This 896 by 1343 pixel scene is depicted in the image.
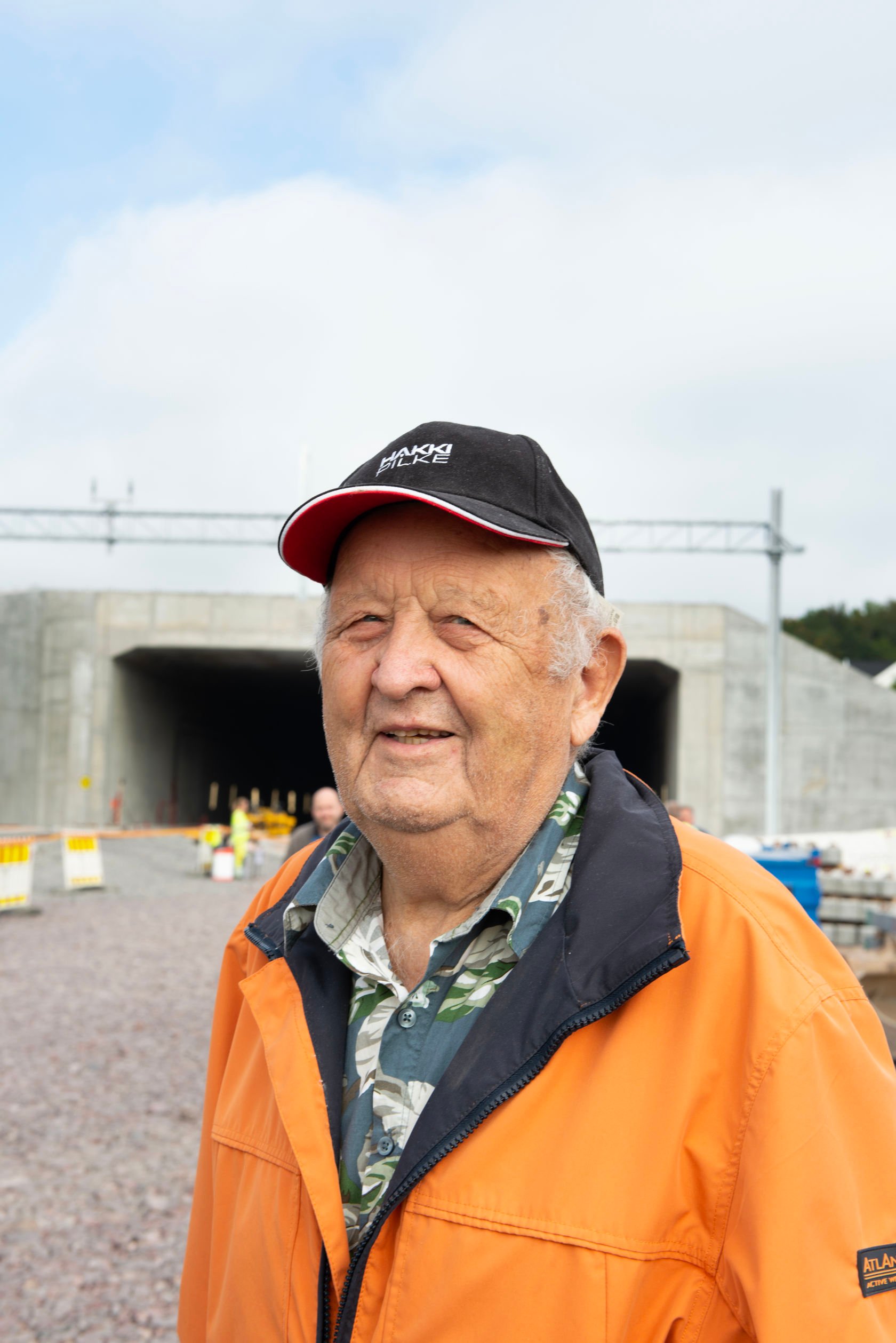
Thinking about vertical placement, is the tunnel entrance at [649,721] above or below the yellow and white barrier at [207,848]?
above

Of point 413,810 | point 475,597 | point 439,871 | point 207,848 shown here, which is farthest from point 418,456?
point 207,848

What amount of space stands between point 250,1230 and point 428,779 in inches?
33.4

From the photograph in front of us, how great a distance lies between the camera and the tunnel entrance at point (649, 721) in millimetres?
31875

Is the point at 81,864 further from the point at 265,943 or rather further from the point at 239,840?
the point at 265,943

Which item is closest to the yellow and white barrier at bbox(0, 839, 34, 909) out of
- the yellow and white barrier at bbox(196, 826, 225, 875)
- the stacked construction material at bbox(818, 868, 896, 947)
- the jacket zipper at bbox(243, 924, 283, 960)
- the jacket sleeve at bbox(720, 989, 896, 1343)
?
the yellow and white barrier at bbox(196, 826, 225, 875)

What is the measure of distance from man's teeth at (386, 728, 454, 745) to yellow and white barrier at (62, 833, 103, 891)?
16.9 meters

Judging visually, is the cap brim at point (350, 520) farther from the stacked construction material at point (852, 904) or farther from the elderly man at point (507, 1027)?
the stacked construction material at point (852, 904)

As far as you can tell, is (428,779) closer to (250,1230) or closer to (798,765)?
(250,1230)

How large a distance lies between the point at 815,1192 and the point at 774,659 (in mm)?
24012

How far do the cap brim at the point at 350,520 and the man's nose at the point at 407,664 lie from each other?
22 cm

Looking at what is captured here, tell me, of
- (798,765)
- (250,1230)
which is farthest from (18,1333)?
(798,765)

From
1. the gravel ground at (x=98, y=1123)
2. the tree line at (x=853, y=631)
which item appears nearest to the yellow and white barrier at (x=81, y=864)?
the gravel ground at (x=98, y=1123)

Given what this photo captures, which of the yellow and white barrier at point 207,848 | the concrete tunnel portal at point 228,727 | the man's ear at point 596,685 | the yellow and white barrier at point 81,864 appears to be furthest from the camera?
the concrete tunnel portal at point 228,727

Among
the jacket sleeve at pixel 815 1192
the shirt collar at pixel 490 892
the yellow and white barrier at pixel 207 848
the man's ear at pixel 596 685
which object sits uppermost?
the man's ear at pixel 596 685
